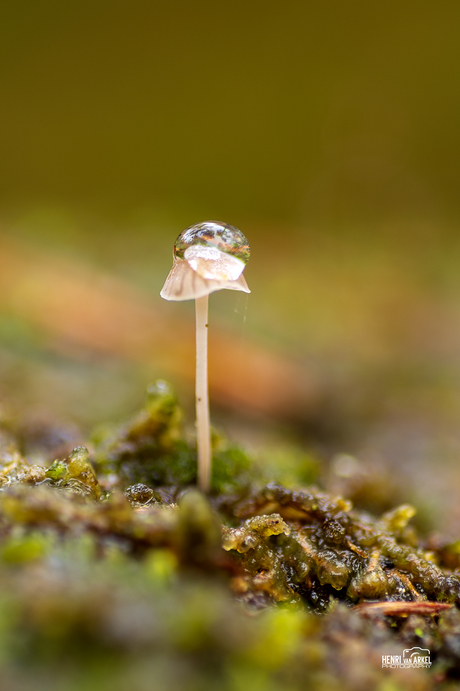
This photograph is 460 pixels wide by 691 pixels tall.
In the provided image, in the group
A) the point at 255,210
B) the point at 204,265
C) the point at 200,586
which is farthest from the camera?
the point at 255,210

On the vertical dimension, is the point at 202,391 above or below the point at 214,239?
below

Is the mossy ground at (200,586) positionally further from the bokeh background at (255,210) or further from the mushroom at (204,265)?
the bokeh background at (255,210)

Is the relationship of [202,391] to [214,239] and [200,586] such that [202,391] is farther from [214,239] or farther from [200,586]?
[200,586]

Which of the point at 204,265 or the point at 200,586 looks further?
the point at 204,265

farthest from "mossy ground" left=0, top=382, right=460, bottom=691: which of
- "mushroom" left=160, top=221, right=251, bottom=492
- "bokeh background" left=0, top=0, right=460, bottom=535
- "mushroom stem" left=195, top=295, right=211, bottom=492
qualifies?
"bokeh background" left=0, top=0, right=460, bottom=535

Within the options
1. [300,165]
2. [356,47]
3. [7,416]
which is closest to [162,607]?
[7,416]

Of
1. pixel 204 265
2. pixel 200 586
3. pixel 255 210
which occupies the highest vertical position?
pixel 255 210

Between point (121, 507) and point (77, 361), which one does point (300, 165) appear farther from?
point (121, 507)

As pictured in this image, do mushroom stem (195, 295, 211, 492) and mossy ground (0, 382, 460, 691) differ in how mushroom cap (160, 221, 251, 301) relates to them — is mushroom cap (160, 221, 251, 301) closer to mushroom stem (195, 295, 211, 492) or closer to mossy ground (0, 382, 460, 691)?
mushroom stem (195, 295, 211, 492)

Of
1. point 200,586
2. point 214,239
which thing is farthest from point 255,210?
point 200,586
